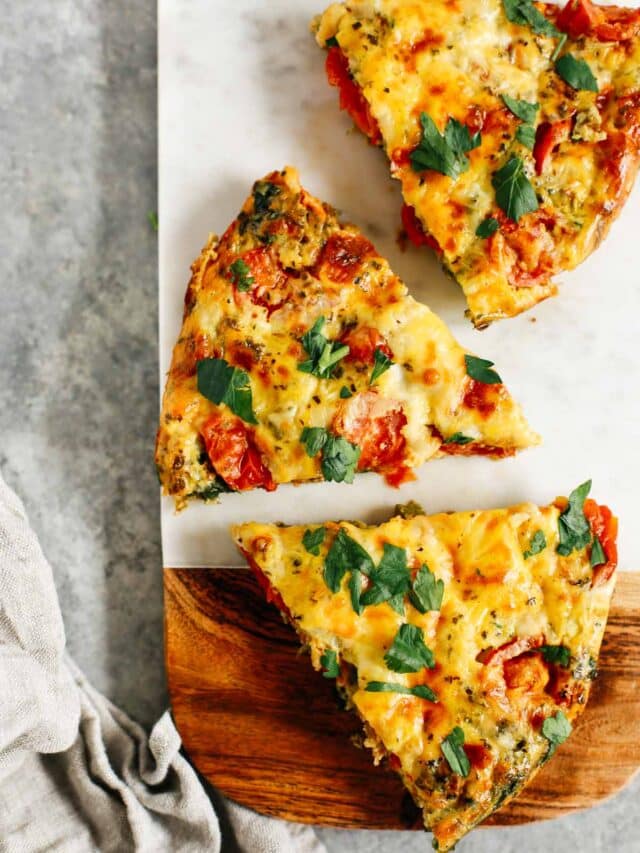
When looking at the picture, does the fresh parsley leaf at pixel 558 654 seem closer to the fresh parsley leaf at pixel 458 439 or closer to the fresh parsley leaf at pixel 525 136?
the fresh parsley leaf at pixel 458 439

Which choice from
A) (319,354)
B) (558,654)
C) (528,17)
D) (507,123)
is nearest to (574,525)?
(558,654)

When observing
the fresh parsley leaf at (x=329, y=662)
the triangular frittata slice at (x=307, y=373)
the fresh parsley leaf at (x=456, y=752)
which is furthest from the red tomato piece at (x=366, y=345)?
the fresh parsley leaf at (x=456, y=752)

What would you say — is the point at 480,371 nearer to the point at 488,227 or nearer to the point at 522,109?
the point at 488,227

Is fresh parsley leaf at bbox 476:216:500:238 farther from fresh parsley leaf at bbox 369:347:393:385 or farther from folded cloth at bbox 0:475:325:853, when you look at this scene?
folded cloth at bbox 0:475:325:853

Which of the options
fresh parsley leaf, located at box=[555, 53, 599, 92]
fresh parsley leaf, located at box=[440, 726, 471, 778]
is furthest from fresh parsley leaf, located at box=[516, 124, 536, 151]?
fresh parsley leaf, located at box=[440, 726, 471, 778]

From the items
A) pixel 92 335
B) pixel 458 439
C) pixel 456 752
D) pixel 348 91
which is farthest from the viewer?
pixel 92 335
